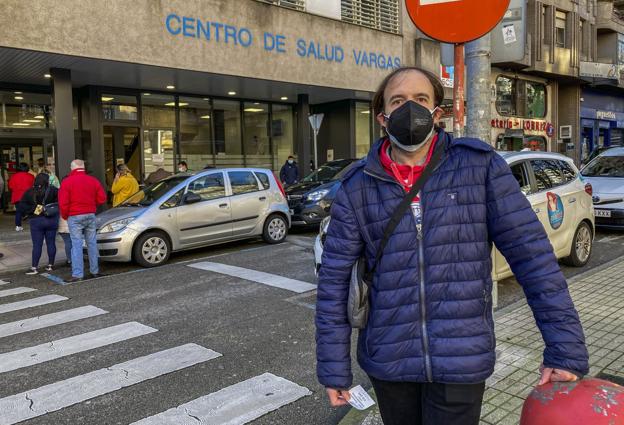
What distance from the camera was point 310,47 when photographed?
16141mm

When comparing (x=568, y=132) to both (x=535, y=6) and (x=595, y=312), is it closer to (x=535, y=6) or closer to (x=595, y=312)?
(x=535, y=6)

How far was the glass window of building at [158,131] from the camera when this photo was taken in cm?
1634

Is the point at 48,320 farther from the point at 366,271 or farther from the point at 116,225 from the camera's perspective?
the point at 366,271

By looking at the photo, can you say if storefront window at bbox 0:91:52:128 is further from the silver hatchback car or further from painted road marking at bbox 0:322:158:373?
painted road marking at bbox 0:322:158:373

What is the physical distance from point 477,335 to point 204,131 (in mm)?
16954

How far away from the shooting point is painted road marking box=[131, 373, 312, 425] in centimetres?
369

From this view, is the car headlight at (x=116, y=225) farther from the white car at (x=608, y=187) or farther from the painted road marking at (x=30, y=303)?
the white car at (x=608, y=187)

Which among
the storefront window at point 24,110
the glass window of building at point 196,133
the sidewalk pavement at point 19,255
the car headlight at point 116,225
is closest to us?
the car headlight at point 116,225

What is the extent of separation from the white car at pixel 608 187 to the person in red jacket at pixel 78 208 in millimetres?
9550

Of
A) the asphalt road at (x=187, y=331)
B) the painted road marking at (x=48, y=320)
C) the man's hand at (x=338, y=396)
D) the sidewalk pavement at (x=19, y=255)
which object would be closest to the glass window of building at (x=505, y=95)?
the asphalt road at (x=187, y=331)

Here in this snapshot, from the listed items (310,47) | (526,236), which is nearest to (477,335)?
(526,236)

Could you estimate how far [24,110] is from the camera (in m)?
15.5

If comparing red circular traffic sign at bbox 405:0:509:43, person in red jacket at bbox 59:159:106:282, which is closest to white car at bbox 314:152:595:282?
red circular traffic sign at bbox 405:0:509:43

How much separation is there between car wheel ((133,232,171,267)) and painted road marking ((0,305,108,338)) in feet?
7.91
